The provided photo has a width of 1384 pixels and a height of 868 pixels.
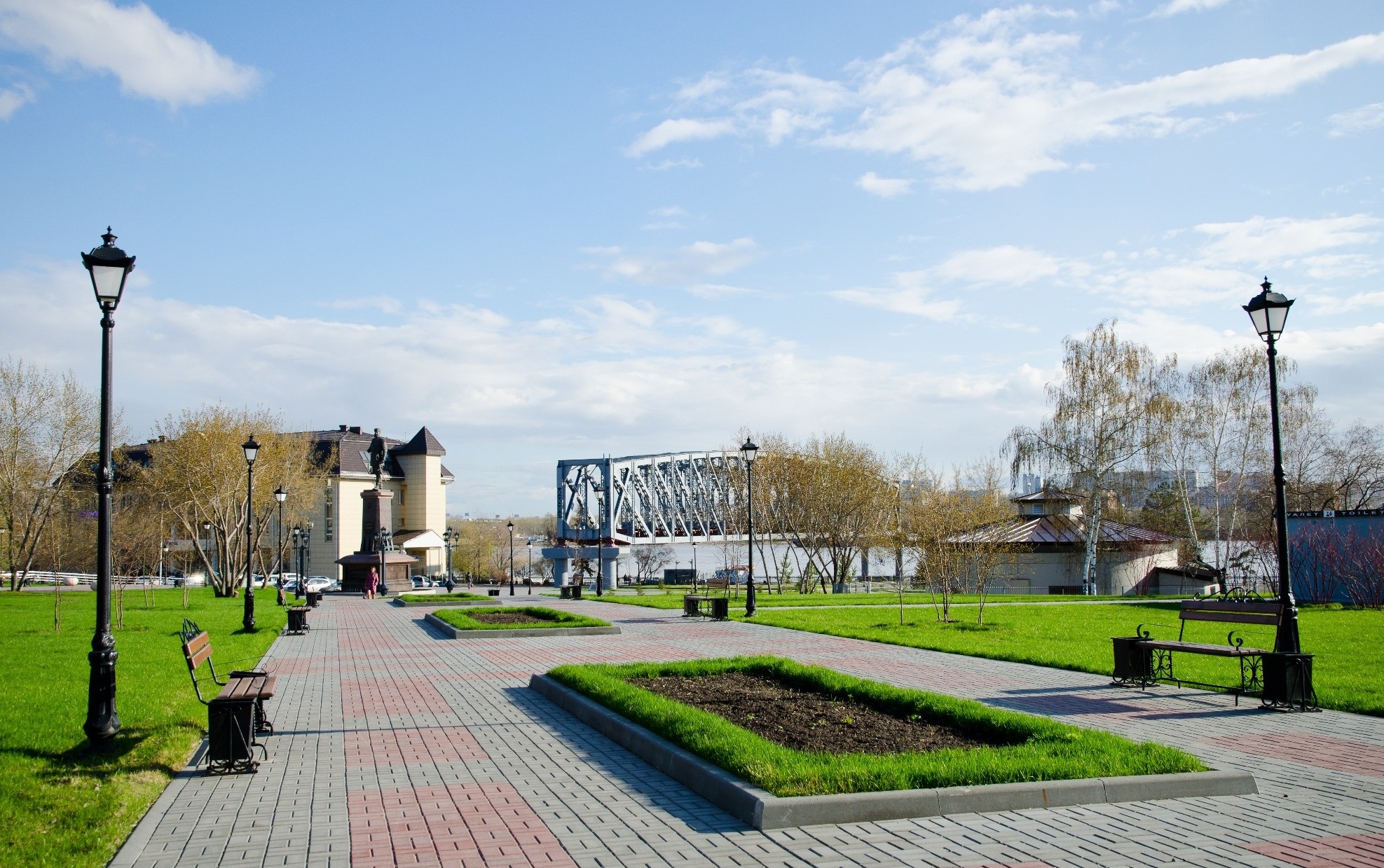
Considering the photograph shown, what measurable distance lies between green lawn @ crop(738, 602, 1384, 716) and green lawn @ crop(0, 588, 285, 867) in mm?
11287

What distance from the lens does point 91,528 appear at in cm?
6506

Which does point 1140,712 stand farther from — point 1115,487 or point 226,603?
point 1115,487

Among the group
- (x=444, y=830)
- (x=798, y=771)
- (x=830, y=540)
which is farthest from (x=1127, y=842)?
(x=830, y=540)

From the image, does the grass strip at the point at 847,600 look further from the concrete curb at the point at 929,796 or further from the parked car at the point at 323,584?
the parked car at the point at 323,584

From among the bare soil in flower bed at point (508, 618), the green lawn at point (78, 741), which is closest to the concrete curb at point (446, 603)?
the bare soil in flower bed at point (508, 618)

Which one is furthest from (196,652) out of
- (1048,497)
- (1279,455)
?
(1048,497)

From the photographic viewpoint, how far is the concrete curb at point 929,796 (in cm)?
627

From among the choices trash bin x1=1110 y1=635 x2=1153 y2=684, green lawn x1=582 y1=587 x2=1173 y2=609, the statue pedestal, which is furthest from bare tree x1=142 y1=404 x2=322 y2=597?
trash bin x1=1110 y1=635 x2=1153 y2=684

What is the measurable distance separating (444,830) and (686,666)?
6.73 m

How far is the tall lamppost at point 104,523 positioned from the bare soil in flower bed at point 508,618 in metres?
12.7

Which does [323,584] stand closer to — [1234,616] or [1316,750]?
[1234,616]

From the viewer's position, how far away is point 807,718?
931cm

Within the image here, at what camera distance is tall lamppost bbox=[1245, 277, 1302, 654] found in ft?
37.2

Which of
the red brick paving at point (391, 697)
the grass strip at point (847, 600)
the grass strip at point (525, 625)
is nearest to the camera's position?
the red brick paving at point (391, 697)
